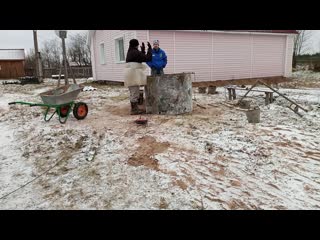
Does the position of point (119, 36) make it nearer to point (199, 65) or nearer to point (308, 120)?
point (199, 65)

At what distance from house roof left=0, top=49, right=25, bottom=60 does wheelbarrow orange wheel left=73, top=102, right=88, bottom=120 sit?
2902cm

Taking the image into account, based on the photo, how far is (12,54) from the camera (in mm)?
31250

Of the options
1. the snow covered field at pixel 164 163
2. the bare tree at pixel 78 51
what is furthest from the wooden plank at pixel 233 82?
the bare tree at pixel 78 51

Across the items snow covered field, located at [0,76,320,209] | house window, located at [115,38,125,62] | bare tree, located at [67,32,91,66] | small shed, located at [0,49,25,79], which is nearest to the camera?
snow covered field, located at [0,76,320,209]

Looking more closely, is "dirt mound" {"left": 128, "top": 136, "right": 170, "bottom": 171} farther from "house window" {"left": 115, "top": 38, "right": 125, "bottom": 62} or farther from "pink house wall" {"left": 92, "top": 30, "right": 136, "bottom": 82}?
"house window" {"left": 115, "top": 38, "right": 125, "bottom": 62}

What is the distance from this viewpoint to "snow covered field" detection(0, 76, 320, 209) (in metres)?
2.72

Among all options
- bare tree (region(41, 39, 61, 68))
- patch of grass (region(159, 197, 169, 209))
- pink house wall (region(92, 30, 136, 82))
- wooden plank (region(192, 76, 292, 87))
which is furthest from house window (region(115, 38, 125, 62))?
bare tree (region(41, 39, 61, 68))

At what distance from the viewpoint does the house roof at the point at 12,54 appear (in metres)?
30.0

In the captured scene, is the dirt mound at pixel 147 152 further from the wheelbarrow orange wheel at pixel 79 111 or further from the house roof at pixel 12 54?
the house roof at pixel 12 54

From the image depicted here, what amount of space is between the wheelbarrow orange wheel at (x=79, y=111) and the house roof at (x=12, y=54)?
95.2ft

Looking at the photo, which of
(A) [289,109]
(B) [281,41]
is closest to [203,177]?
(A) [289,109]

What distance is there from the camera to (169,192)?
283 centimetres

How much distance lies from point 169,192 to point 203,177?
54 cm

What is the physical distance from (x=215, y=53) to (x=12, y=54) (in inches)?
1070
